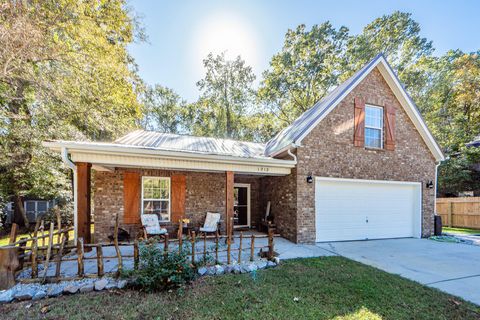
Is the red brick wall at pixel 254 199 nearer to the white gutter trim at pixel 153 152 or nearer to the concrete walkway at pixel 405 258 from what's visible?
the concrete walkway at pixel 405 258

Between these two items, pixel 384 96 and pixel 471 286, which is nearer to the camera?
pixel 471 286

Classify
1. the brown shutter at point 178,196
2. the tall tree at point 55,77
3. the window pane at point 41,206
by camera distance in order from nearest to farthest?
1. the tall tree at point 55,77
2. the brown shutter at point 178,196
3. the window pane at point 41,206

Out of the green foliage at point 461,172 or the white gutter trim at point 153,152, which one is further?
the green foliage at point 461,172

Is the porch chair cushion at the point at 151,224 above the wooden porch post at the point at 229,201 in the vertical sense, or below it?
below

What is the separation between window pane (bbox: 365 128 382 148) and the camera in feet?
29.5

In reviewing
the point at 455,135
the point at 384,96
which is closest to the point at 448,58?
the point at 455,135

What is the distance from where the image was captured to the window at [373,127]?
901 centimetres

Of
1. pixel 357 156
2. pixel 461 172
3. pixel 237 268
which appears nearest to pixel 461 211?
pixel 461 172

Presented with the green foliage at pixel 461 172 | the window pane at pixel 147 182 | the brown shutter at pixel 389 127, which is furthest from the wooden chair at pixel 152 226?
the green foliage at pixel 461 172

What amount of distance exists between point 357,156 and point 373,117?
6.17ft

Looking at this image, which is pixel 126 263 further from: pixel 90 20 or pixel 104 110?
pixel 104 110

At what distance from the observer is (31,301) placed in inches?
148

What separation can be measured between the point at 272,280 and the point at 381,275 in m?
2.46

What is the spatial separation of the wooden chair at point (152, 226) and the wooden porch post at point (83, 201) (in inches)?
81.7
